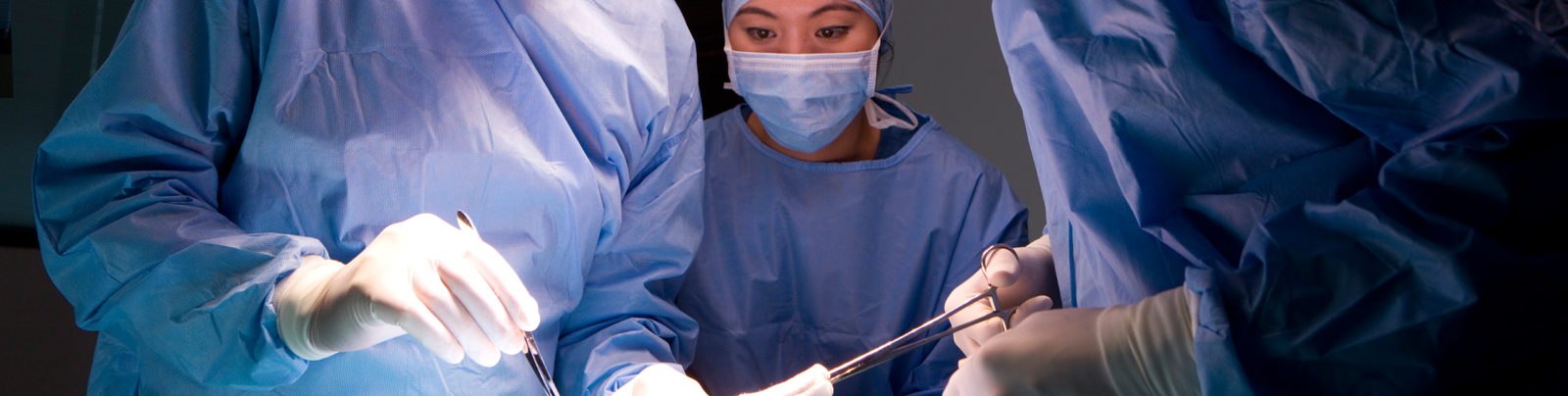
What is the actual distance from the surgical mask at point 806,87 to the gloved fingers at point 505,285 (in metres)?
0.80

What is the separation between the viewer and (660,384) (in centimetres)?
116

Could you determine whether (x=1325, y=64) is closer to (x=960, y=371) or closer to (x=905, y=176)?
Answer: (x=960, y=371)

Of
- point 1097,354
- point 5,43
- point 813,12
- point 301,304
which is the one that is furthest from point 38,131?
point 1097,354

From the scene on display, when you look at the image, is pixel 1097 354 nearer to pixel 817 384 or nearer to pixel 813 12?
pixel 817 384

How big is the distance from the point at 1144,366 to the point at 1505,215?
1.01ft

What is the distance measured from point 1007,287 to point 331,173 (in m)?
1.00

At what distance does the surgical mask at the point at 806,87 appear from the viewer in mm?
1659

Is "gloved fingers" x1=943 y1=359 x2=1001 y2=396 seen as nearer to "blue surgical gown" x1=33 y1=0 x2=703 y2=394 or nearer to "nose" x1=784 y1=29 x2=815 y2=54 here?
"blue surgical gown" x1=33 y1=0 x2=703 y2=394

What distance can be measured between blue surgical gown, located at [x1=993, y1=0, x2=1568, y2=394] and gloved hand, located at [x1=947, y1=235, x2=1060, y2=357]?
15.4 inches

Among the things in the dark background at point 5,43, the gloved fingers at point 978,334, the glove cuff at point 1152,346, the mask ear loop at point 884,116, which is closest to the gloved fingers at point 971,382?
the glove cuff at point 1152,346


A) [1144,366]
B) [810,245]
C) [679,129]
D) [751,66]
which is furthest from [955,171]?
[1144,366]

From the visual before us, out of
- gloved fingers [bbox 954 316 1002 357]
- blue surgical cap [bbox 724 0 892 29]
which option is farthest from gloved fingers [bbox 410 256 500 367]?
blue surgical cap [bbox 724 0 892 29]

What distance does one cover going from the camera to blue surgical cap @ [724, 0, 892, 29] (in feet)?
5.68

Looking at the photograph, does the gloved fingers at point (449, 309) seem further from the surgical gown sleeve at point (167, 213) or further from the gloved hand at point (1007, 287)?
the gloved hand at point (1007, 287)
